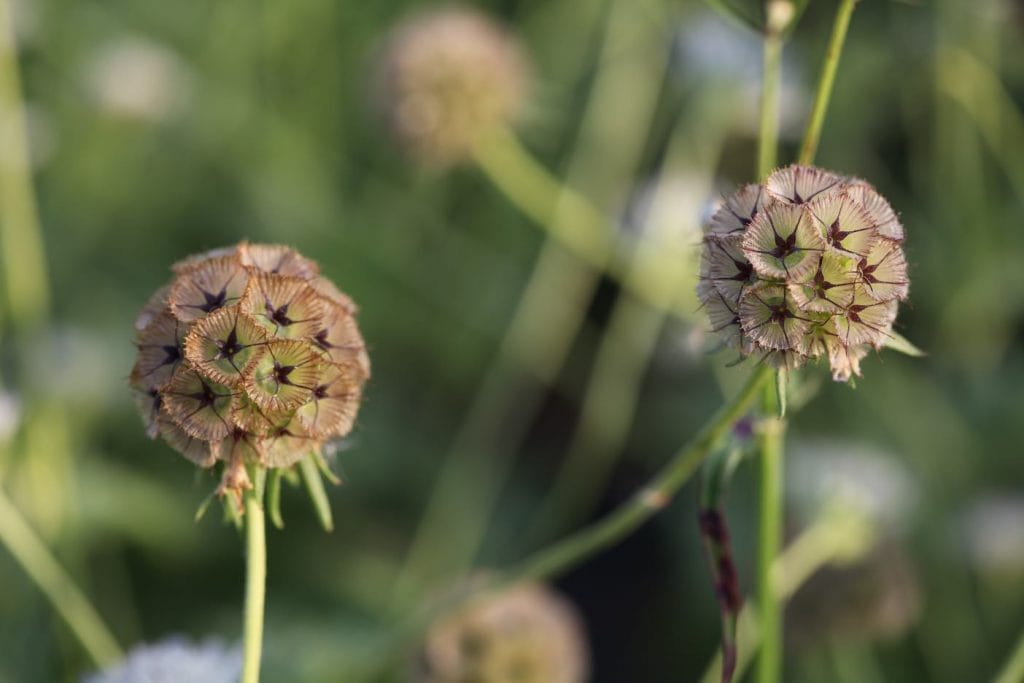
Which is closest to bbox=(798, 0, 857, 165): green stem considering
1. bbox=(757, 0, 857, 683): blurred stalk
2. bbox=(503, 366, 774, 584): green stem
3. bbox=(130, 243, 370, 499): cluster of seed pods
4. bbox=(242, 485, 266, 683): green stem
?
bbox=(757, 0, 857, 683): blurred stalk

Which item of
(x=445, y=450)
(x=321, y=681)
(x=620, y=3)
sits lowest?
(x=321, y=681)

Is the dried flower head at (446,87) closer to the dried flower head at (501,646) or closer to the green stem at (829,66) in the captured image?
the dried flower head at (501,646)

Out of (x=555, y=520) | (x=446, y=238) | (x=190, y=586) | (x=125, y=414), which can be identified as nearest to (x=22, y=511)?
(x=190, y=586)

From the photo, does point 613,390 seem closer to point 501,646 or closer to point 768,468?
point 501,646

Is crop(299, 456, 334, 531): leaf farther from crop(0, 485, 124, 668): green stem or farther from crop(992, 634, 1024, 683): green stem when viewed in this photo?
crop(992, 634, 1024, 683): green stem

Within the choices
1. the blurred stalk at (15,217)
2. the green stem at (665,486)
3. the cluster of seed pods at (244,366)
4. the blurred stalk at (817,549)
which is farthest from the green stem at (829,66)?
the blurred stalk at (15,217)

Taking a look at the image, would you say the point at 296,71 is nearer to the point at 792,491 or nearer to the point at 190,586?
the point at 190,586
